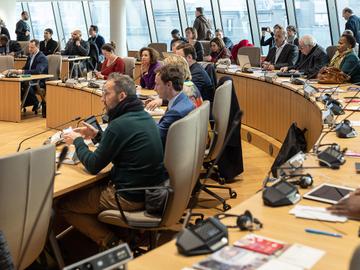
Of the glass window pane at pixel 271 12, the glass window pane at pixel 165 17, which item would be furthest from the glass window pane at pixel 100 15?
the glass window pane at pixel 271 12

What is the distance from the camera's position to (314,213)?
207cm

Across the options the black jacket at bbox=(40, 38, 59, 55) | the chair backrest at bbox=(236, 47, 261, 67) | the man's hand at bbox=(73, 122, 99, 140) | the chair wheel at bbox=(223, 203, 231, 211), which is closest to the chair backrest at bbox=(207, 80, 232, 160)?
the chair wheel at bbox=(223, 203, 231, 211)

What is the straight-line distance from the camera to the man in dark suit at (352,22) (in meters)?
9.41

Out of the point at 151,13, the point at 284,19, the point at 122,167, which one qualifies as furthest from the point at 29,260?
the point at 151,13

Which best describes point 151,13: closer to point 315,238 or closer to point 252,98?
point 252,98

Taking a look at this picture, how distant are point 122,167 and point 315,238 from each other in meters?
1.44

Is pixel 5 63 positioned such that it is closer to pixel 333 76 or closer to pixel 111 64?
pixel 111 64

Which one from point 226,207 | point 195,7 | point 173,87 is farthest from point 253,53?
point 195,7

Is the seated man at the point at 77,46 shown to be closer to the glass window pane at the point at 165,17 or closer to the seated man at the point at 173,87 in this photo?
the glass window pane at the point at 165,17

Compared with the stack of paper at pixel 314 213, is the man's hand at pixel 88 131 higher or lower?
higher

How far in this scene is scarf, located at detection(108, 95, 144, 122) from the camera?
3.15 m

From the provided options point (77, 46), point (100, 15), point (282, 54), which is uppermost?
point (100, 15)

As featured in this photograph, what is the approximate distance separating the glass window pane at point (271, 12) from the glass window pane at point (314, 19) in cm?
34

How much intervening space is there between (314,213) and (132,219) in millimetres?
1208
